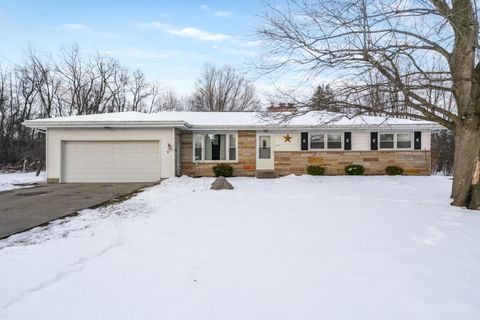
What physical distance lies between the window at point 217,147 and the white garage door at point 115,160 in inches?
98.9

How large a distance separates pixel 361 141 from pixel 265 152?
4.98 meters

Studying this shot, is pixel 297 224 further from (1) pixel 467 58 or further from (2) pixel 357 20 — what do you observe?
(1) pixel 467 58

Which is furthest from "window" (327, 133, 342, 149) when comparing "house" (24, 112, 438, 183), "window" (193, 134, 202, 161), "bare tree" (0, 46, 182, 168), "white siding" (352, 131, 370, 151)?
"bare tree" (0, 46, 182, 168)

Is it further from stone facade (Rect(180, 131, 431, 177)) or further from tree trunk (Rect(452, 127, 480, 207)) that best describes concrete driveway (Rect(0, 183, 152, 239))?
tree trunk (Rect(452, 127, 480, 207))

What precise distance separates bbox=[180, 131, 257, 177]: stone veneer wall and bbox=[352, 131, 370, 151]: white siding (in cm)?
512

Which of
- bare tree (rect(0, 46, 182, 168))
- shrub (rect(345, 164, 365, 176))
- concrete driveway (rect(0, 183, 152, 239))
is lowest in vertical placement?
concrete driveway (rect(0, 183, 152, 239))

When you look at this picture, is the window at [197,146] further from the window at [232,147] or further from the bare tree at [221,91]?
the bare tree at [221,91]

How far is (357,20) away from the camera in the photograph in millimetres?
6348

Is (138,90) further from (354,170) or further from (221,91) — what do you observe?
(354,170)

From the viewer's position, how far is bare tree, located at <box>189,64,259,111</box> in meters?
31.5

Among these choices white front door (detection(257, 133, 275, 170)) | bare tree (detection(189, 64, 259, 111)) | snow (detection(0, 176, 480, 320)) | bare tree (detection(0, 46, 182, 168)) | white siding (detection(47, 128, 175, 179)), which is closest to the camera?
snow (detection(0, 176, 480, 320))

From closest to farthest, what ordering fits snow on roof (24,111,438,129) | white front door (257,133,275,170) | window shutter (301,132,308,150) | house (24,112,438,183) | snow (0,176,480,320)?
snow (0,176,480,320)
snow on roof (24,111,438,129)
house (24,112,438,183)
window shutter (301,132,308,150)
white front door (257,133,275,170)

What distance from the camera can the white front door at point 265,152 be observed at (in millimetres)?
15023

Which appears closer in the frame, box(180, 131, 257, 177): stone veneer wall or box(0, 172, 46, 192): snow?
box(0, 172, 46, 192): snow
